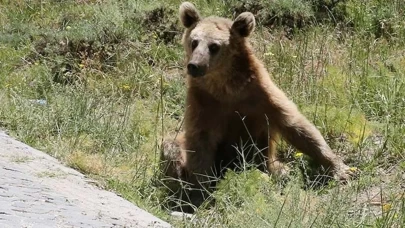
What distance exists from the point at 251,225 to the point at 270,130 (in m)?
2.01

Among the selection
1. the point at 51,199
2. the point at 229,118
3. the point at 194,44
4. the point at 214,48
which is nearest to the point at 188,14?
the point at 194,44

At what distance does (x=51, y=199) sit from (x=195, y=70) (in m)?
2.23

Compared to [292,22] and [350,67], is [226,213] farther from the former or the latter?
[292,22]

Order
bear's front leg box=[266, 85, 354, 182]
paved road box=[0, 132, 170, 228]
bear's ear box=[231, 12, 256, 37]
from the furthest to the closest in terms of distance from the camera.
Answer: bear's ear box=[231, 12, 256, 37], bear's front leg box=[266, 85, 354, 182], paved road box=[0, 132, 170, 228]

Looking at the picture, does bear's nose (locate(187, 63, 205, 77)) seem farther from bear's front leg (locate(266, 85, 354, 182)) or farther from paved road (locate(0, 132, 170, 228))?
paved road (locate(0, 132, 170, 228))

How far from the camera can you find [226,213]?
515cm

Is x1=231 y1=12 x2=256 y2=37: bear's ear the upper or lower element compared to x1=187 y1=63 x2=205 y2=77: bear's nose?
upper

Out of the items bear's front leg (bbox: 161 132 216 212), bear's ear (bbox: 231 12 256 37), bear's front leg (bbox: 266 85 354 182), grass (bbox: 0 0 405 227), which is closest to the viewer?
grass (bbox: 0 0 405 227)

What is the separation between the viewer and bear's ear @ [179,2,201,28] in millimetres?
6932

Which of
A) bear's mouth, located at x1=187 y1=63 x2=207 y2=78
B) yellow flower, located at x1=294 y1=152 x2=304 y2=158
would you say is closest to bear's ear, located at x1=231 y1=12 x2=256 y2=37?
bear's mouth, located at x1=187 y1=63 x2=207 y2=78

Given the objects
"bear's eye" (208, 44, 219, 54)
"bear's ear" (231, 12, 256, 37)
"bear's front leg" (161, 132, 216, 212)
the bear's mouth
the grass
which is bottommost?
"bear's front leg" (161, 132, 216, 212)

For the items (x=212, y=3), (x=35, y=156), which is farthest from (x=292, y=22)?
(x=35, y=156)

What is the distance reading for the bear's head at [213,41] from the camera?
6.55 m

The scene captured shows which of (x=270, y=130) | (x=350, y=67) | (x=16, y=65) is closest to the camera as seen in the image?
(x=270, y=130)
